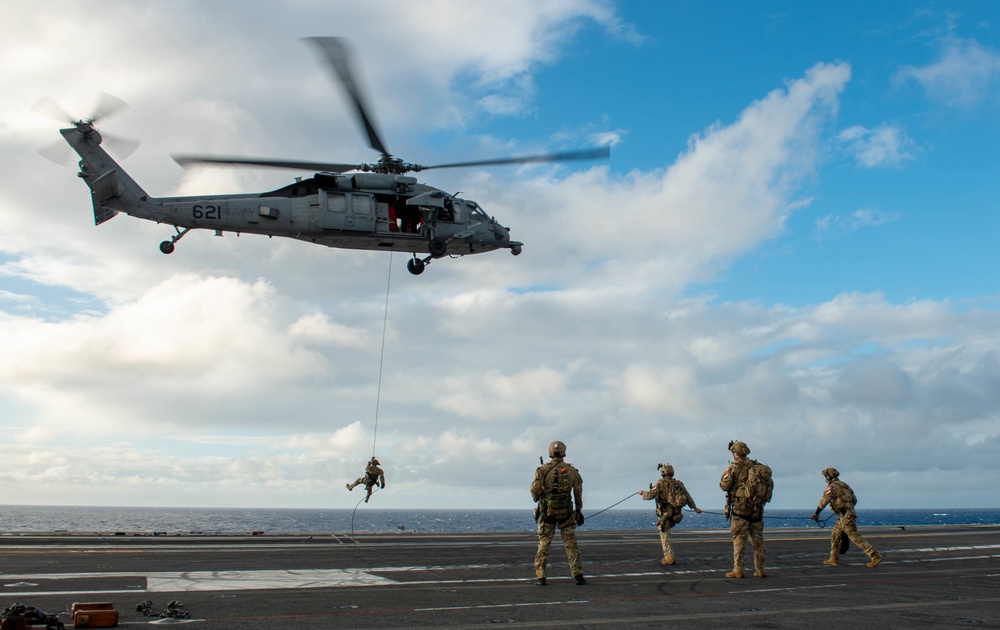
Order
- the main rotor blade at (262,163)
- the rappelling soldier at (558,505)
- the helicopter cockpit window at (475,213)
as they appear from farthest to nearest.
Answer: the helicopter cockpit window at (475,213) → the main rotor blade at (262,163) → the rappelling soldier at (558,505)

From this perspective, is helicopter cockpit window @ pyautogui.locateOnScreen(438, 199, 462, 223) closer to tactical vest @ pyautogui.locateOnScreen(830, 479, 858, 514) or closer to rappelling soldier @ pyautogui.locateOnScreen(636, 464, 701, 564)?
rappelling soldier @ pyautogui.locateOnScreen(636, 464, 701, 564)

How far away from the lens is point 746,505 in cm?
1386

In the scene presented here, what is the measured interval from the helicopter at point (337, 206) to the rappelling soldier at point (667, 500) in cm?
1041

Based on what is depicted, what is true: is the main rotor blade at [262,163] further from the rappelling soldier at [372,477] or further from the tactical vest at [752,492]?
the tactical vest at [752,492]

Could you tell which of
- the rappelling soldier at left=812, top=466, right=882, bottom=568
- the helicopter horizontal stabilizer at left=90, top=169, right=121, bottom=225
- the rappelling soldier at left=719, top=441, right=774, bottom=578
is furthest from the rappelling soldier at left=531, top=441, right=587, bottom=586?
the helicopter horizontal stabilizer at left=90, top=169, right=121, bottom=225

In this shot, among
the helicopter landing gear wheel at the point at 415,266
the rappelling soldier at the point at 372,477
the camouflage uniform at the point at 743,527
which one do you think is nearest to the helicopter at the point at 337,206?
the helicopter landing gear wheel at the point at 415,266

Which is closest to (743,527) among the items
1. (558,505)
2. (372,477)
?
(558,505)

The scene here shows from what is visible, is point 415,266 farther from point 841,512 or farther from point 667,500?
point 841,512

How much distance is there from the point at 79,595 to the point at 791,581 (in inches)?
438

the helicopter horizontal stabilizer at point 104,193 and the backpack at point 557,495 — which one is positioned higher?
the helicopter horizontal stabilizer at point 104,193

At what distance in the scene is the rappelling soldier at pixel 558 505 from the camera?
40.0ft

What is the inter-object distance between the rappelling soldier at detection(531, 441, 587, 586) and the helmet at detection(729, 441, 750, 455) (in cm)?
364

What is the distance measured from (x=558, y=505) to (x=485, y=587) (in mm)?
1697

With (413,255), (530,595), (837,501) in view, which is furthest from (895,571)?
(413,255)
